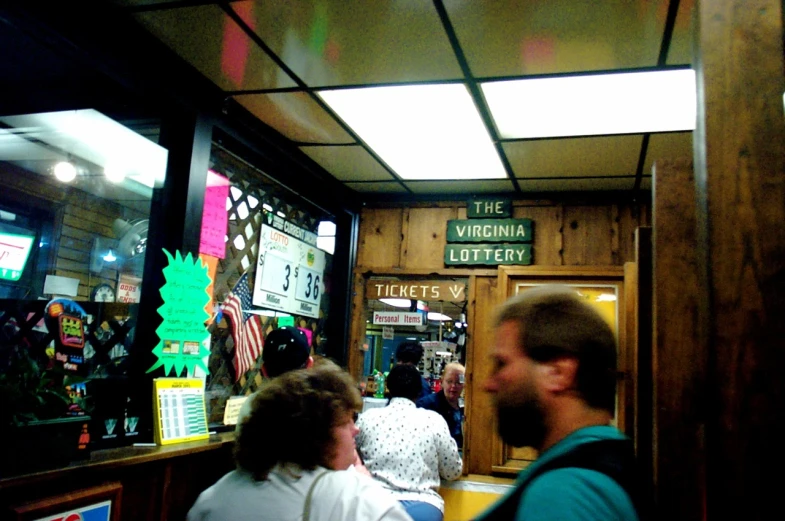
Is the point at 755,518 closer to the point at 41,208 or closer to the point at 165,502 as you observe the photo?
the point at 165,502

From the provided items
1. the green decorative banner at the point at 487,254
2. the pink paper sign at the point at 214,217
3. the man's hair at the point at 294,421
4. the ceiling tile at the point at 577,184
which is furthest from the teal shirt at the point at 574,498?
the green decorative banner at the point at 487,254

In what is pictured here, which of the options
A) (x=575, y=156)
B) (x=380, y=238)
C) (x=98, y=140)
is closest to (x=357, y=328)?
(x=380, y=238)

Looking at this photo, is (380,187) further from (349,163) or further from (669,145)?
(669,145)

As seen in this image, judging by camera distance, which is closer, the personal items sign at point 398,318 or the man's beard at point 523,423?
the man's beard at point 523,423

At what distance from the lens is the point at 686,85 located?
2844 millimetres

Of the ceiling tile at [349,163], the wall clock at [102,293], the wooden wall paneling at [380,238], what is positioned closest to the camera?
the wall clock at [102,293]

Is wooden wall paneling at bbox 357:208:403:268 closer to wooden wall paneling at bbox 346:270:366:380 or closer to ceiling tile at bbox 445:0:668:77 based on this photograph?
wooden wall paneling at bbox 346:270:366:380

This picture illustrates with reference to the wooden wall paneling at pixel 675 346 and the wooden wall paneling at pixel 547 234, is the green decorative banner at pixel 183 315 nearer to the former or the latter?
the wooden wall paneling at pixel 675 346

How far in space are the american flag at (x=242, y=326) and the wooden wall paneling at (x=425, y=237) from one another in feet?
4.70

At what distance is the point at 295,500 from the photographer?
1.45m

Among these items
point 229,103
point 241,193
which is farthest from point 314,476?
point 241,193

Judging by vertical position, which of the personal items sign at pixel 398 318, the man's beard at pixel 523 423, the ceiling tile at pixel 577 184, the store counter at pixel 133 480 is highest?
the ceiling tile at pixel 577 184

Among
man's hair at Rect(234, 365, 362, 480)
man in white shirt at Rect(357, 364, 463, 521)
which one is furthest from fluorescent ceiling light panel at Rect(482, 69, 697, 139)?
man's hair at Rect(234, 365, 362, 480)

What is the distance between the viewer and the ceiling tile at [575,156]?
11.8 ft
